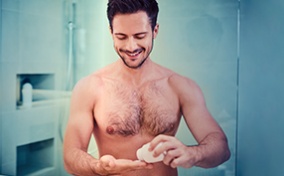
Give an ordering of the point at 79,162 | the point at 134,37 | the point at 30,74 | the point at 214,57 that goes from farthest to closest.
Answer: the point at 30,74 < the point at 79,162 < the point at 134,37 < the point at 214,57

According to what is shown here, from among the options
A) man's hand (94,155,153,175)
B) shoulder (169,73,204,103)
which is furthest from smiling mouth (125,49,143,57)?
man's hand (94,155,153,175)

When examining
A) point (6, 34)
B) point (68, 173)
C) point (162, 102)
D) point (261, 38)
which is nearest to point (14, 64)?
point (6, 34)

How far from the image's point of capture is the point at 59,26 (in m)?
2.09

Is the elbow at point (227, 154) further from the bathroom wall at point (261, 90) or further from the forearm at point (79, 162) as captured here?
the forearm at point (79, 162)

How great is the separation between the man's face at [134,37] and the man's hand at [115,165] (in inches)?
20.3

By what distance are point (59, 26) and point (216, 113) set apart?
43.7 inches

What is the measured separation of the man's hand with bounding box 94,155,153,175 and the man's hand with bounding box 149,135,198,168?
0.11m

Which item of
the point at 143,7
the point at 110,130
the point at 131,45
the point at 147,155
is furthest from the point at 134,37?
the point at 147,155

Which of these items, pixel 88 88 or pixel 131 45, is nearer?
pixel 131 45

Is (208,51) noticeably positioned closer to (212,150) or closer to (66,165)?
(212,150)

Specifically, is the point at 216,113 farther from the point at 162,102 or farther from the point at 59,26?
the point at 59,26

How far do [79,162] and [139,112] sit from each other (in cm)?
47

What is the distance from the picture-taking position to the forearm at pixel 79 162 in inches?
73.1

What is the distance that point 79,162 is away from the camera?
1903mm
